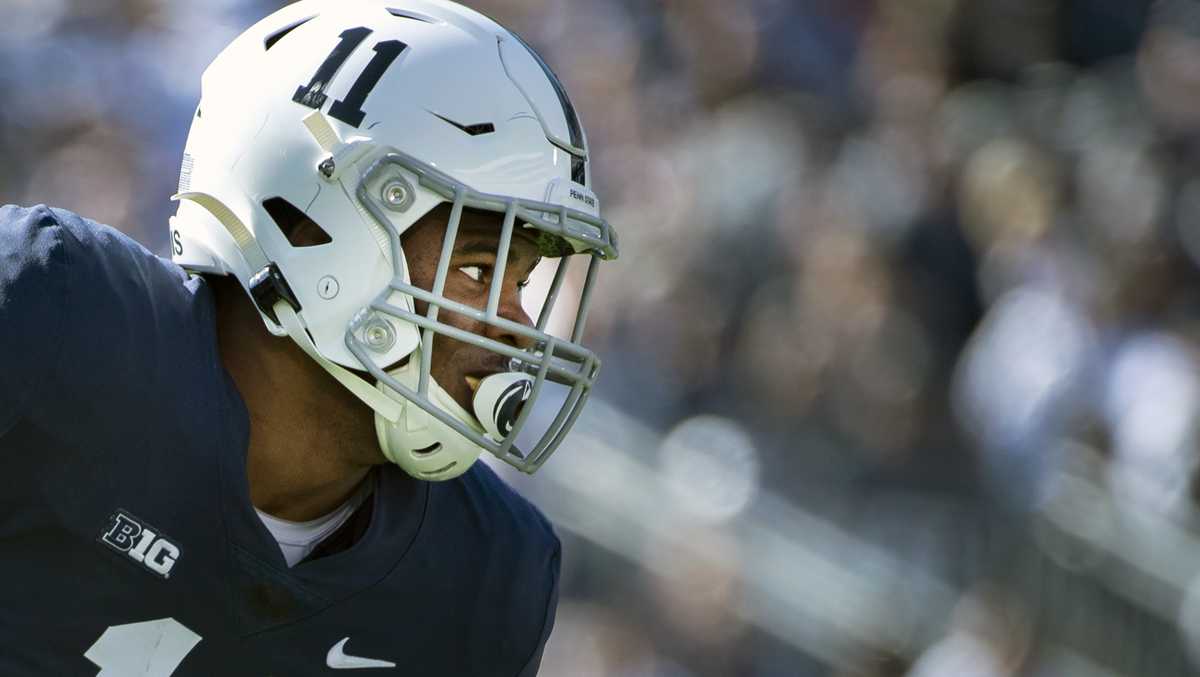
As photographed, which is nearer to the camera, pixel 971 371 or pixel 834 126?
pixel 971 371

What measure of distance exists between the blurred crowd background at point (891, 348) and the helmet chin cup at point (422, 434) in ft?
7.04

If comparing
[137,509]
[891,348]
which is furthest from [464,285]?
[891,348]

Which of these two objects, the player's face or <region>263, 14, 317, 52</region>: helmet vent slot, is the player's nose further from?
<region>263, 14, 317, 52</region>: helmet vent slot

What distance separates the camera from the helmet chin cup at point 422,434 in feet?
7.78

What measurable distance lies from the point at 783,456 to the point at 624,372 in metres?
0.73

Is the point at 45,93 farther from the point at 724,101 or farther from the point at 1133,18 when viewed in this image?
the point at 1133,18

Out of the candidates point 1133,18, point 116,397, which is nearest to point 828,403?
point 1133,18

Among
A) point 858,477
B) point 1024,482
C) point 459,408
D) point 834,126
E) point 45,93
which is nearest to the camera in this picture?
point 459,408

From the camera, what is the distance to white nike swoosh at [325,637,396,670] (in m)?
2.47

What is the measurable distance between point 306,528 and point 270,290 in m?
0.42

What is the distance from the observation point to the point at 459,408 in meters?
2.40

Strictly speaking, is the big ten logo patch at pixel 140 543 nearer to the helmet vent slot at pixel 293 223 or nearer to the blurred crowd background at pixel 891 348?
the helmet vent slot at pixel 293 223

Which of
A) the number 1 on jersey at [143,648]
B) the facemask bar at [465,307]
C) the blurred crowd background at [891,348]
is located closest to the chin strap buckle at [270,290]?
the facemask bar at [465,307]

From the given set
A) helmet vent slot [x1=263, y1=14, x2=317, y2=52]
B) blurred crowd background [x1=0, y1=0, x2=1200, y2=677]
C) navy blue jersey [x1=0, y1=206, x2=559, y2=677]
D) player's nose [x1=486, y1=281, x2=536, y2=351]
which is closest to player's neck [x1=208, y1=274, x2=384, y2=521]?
navy blue jersey [x1=0, y1=206, x2=559, y2=677]
